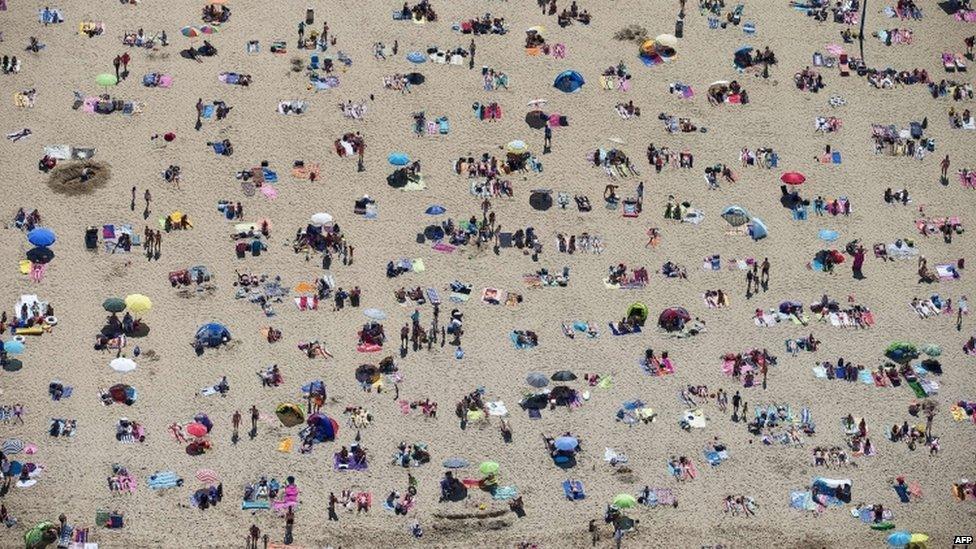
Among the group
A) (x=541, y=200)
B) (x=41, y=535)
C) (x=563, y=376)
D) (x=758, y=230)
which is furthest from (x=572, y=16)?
(x=41, y=535)

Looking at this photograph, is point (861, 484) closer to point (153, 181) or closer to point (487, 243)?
point (487, 243)

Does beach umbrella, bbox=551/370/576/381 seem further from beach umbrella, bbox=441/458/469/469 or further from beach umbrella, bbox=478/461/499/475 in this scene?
beach umbrella, bbox=441/458/469/469

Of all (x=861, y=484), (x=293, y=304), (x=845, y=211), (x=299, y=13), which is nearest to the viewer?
(x=861, y=484)

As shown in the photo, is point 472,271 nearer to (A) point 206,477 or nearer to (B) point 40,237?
(A) point 206,477

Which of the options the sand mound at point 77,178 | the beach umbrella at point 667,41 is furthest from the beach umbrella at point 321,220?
the beach umbrella at point 667,41

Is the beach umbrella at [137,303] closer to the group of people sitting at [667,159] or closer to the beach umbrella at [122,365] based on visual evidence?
the beach umbrella at [122,365]

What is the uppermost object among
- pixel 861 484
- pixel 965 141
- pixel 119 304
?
pixel 965 141

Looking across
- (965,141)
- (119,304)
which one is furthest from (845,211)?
(119,304)
